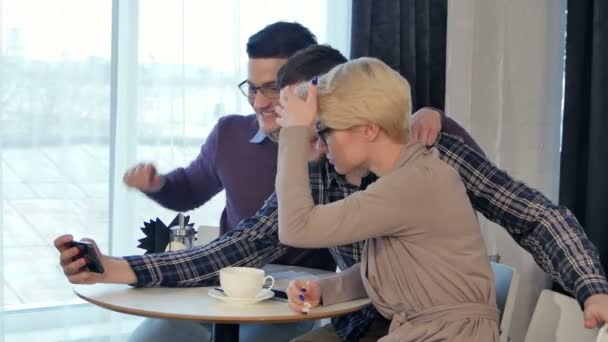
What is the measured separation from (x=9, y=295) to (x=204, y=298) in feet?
3.73

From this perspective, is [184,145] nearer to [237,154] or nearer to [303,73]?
[237,154]

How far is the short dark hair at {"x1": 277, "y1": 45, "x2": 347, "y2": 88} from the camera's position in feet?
6.21

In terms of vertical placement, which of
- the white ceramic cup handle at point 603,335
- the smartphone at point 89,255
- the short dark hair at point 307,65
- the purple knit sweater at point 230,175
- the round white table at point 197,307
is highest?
the short dark hair at point 307,65

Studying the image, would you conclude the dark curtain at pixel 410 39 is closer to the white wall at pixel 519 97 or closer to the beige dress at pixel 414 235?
the white wall at pixel 519 97

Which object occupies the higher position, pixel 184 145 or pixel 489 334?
pixel 184 145

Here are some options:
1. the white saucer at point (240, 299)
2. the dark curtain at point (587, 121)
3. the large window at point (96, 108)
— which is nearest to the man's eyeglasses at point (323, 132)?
the white saucer at point (240, 299)

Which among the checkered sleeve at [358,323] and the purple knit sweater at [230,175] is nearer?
the checkered sleeve at [358,323]

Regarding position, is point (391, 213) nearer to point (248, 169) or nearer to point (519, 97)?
point (248, 169)

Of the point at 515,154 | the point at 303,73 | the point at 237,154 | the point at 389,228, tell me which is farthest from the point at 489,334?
the point at 515,154

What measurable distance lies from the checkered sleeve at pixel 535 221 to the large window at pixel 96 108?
1095 millimetres

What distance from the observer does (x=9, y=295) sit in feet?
8.53

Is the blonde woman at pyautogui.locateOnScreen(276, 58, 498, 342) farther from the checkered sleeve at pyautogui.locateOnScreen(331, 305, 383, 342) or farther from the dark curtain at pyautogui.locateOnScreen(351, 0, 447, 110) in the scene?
the dark curtain at pyautogui.locateOnScreen(351, 0, 447, 110)

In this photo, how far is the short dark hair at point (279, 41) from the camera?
2.09 meters

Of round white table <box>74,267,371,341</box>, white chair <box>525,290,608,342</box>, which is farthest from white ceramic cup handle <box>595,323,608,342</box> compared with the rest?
round white table <box>74,267,371,341</box>
